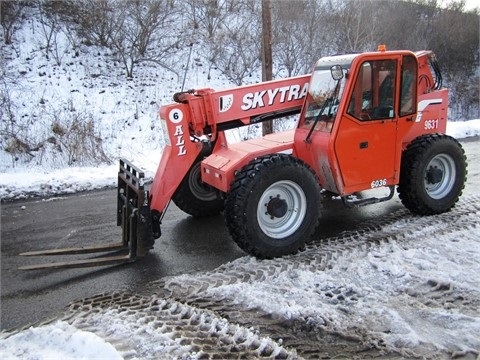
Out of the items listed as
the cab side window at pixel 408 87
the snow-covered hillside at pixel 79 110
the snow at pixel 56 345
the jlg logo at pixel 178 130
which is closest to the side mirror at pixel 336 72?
the cab side window at pixel 408 87

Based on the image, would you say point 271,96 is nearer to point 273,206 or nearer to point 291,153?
point 291,153

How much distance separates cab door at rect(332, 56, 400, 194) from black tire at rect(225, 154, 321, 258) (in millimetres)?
492

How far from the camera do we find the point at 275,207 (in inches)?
197

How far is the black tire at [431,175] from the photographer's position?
5805 millimetres

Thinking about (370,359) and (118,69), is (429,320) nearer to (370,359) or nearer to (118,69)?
(370,359)

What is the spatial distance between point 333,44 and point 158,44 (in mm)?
8108

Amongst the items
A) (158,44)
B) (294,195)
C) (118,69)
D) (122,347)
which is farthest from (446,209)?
(158,44)

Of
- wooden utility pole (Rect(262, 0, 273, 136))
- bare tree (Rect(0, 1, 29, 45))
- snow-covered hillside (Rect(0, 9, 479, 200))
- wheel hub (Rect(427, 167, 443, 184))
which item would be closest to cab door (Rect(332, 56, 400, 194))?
wheel hub (Rect(427, 167, 443, 184))

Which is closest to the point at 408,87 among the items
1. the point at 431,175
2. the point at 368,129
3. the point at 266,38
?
the point at 368,129

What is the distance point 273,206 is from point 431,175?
2385 millimetres

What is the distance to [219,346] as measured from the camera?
11.1ft

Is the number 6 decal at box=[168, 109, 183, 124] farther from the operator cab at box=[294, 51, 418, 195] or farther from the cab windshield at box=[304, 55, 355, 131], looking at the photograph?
the cab windshield at box=[304, 55, 355, 131]

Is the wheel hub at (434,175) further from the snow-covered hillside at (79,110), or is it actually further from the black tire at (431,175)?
the snow-covered hillside at (79,110)

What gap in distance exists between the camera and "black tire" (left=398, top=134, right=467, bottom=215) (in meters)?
5.80
